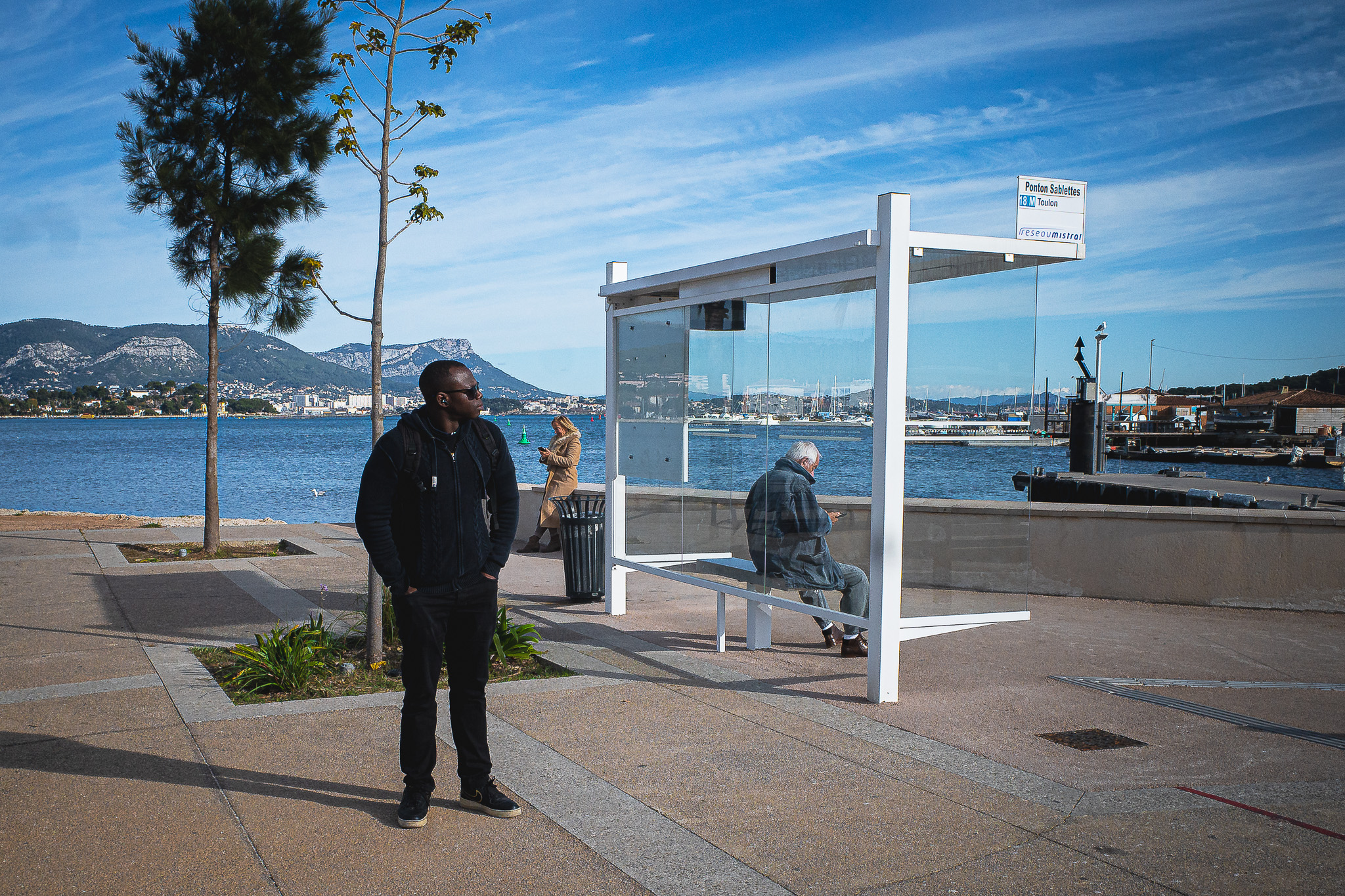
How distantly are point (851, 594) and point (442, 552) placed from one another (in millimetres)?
3661

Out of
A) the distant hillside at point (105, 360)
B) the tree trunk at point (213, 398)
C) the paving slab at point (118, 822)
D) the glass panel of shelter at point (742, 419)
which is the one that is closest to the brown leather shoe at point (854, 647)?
the glass panel of shelter at point (742, 419)

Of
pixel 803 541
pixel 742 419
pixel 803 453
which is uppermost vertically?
pixel 742 419

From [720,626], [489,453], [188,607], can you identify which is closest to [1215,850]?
[489,453]

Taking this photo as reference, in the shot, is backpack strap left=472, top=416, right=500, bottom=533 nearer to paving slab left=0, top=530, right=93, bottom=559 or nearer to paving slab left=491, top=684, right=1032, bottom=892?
paving slab left=491, top=684, right=1032, bottom=892

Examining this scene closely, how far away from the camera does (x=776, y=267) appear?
22.1 feet

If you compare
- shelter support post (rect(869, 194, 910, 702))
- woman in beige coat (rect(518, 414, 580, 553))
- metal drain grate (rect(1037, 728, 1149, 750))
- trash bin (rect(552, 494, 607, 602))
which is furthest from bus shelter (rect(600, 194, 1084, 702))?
woman in beige coat (rect(518, 414, 580, 553))

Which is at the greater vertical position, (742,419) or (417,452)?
(742,419)

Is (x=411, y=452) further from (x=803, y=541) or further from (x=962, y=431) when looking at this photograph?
(x=962, y=431)

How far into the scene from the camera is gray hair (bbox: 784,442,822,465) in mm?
6957

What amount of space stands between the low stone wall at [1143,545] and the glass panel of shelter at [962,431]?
60 cm

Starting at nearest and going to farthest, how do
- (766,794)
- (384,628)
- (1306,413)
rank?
1. (766,794)
2. (384,628)
3. (1306,413)

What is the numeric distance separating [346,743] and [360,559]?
7864 millimetres

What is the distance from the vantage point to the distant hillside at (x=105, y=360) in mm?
172250

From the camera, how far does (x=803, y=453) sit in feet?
23.0
